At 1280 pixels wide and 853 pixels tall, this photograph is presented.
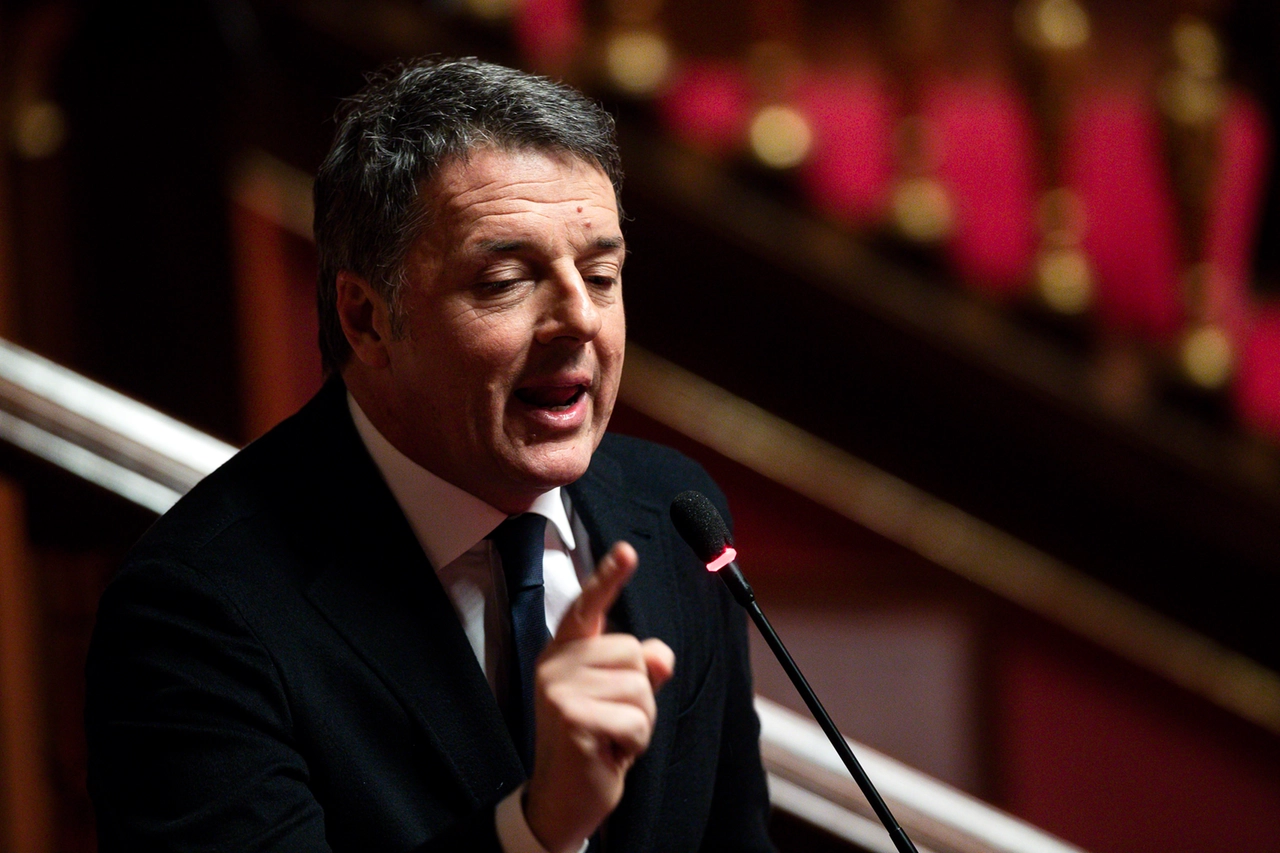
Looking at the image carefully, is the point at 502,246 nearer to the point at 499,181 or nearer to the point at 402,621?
the point at 499,181

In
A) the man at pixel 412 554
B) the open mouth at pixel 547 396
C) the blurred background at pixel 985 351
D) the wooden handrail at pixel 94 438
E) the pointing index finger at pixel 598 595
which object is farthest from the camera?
the blurred background at pixel 985 351

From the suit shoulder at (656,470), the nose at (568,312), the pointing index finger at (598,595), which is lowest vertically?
the suit shoulder at (656,470)

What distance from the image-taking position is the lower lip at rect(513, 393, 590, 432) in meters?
0.91

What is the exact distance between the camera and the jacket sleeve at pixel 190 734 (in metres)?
0.79

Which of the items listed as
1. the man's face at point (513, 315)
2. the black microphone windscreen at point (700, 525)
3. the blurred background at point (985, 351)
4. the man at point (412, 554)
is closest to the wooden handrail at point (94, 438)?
the man at point (412, 554)

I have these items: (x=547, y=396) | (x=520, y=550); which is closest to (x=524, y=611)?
(x=520, y=550)

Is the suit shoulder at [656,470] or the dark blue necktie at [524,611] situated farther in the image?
the suit shoulder at [656,470]

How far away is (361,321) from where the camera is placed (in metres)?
0.96

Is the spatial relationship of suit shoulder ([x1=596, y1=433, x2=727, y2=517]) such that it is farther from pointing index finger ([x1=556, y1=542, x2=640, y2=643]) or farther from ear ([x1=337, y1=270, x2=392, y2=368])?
pointing index finger ([x1=556, y1=542, x2=640, y2=643])

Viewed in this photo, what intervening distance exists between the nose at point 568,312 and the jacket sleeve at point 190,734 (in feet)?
0.87

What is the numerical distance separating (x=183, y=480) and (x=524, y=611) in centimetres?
33

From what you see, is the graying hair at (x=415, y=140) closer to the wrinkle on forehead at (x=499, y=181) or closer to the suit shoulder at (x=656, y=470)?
the wrinkle on forehead at (x=499, y=181)

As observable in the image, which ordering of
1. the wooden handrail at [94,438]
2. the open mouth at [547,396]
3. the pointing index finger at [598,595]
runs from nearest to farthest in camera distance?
1. the pointing index finger at [598,595]
2. the open mouth at [547,396]
3. the wooden handrail at [94,438]

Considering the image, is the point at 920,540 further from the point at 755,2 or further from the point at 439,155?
the point at 439,155
